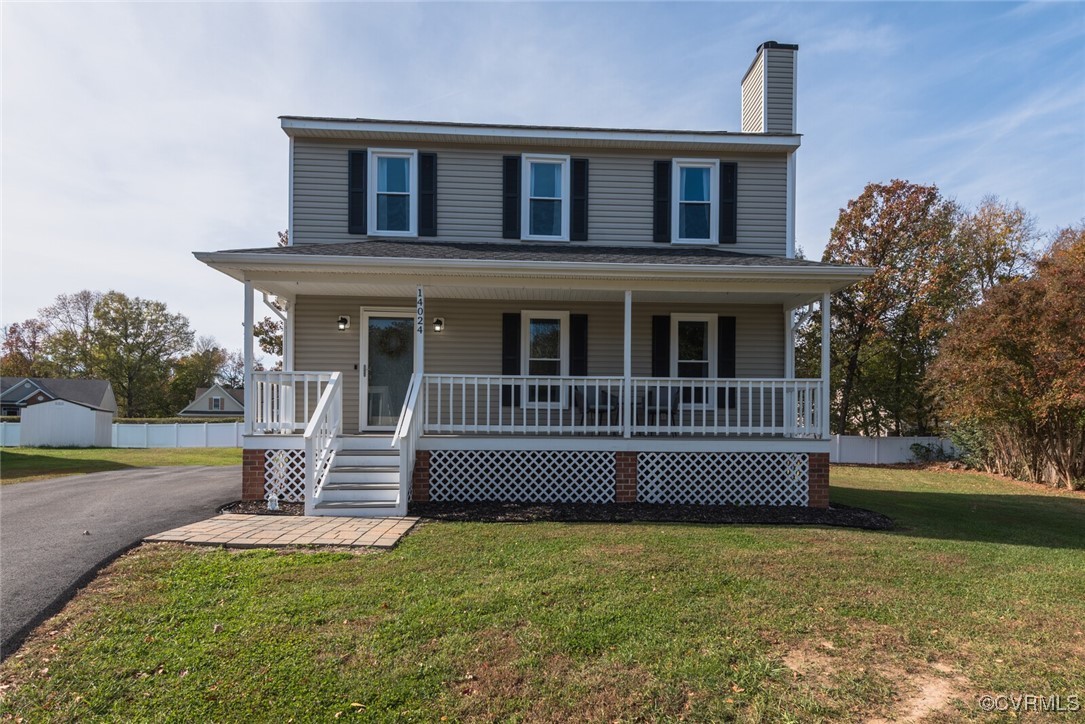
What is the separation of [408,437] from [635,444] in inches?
131

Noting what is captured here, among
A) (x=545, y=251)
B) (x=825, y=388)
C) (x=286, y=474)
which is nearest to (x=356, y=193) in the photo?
(x=545, y=251)

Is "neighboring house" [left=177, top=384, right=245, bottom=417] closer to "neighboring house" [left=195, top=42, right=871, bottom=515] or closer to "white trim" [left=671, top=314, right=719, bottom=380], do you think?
"neighboring house" [left=195, top=42, right=871, bottom=515]

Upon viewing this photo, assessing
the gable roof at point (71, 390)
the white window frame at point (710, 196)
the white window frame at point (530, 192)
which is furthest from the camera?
the gable roof at point (71, 390)

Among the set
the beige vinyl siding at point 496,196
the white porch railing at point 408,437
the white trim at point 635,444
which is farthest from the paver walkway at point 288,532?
the beige vinyl siding at point 496,196

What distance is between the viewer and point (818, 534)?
6539mm

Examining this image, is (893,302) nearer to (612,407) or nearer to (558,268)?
(612,407)

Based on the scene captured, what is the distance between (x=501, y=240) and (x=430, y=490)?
189 inches

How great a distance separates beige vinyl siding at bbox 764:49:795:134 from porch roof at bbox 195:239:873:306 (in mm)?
3924

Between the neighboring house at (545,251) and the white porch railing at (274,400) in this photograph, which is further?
the neighboring house at (545,251)

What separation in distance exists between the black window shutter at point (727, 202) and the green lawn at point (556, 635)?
21.0 ft

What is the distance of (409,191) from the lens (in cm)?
1017

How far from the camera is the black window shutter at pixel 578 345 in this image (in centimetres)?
1021

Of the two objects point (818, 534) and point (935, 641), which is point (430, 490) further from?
point (935, 641)

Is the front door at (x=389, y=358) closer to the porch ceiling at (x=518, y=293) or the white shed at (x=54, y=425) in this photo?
the porch ceiling at (x=518, y=293)
